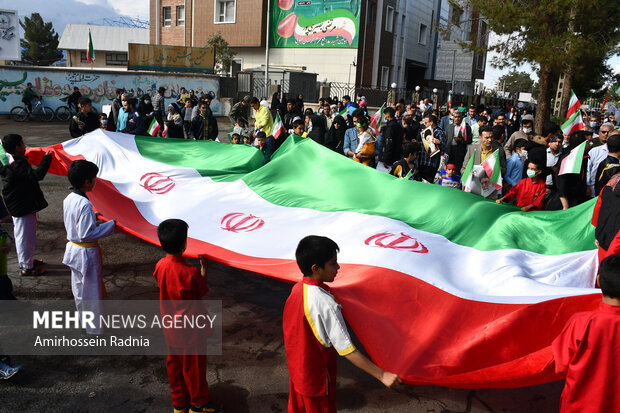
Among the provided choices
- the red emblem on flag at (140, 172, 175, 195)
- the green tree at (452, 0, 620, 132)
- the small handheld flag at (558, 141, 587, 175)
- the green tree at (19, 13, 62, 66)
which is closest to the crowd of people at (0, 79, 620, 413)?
the small handheld flag at (558, 141, 587, 175)

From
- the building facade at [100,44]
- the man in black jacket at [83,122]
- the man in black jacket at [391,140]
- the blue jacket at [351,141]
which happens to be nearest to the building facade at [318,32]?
the building facade at [100,44]

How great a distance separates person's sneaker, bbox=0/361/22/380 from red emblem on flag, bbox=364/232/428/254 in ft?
10.2

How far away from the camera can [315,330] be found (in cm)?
271

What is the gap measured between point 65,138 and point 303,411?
55.5 ft

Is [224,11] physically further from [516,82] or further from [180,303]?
[516,82]

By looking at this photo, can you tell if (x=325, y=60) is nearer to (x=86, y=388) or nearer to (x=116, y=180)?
(x=116, y=180)

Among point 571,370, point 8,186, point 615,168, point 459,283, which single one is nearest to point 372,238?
point 459,283

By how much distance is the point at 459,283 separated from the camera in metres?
3.83

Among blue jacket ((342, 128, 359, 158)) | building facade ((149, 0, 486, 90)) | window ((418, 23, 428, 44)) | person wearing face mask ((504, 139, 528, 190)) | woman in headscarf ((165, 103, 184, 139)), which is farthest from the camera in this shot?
window ((418, 23, 428, 44))

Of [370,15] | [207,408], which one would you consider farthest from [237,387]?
[370,15]

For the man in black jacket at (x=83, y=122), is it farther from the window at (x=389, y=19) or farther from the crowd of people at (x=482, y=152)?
the window at (x=389, y=19)

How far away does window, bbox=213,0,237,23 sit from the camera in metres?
33.3

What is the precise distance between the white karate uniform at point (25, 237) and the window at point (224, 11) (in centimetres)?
2991

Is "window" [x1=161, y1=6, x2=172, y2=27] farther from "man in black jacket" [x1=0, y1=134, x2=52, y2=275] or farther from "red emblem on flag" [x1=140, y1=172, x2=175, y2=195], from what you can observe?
"man in black jacket" [x1=0, y1=134, x2=52, y2=275]
